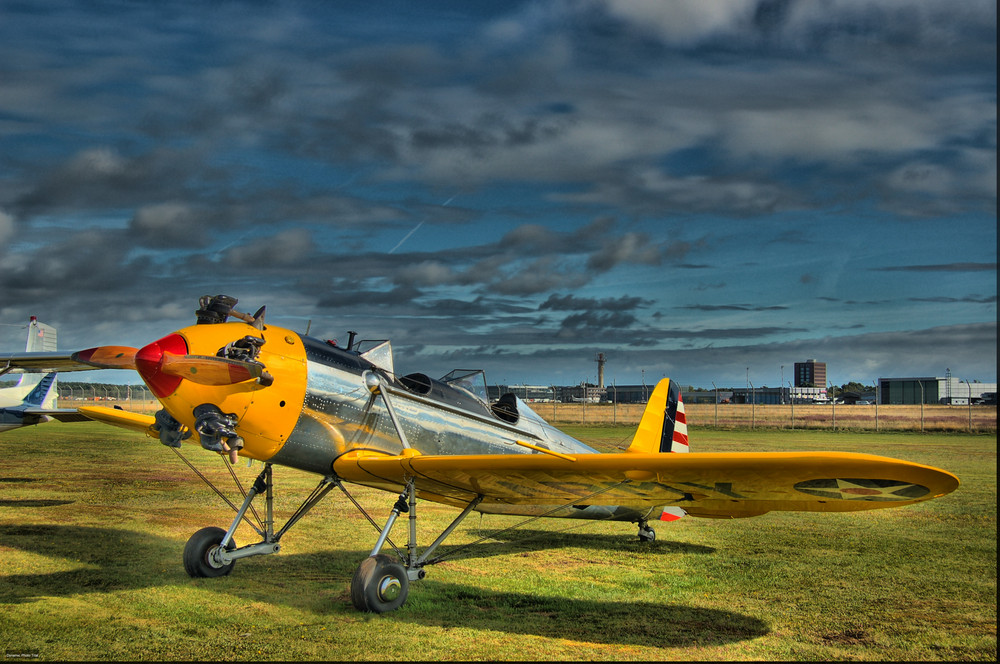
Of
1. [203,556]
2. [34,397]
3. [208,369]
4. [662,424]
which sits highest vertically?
[208,369]

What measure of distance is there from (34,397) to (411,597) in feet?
60.5

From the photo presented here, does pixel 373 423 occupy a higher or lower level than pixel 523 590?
higher

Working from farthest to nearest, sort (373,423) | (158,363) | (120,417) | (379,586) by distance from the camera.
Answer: (120,417)
(373,423)
(379,586)
(158,363)

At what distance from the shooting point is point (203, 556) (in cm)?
741

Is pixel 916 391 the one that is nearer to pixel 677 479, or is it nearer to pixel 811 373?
pixel 811 373

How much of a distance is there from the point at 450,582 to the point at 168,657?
3.03 meters

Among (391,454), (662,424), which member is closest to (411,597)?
(391,454)

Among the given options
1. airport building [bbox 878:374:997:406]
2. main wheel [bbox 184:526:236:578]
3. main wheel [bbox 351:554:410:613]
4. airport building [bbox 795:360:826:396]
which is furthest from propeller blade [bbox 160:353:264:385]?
airport building [bbox 795:360:826:396]

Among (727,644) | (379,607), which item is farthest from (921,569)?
(379,607)

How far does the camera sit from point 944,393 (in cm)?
8612

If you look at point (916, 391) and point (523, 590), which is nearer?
point (523, 590)

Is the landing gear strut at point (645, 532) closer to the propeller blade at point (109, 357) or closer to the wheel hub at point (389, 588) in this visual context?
the wheel hub at point (389, 588)

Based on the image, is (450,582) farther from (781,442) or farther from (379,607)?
(781,442)

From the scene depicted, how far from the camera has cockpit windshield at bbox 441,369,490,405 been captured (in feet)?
26.6
